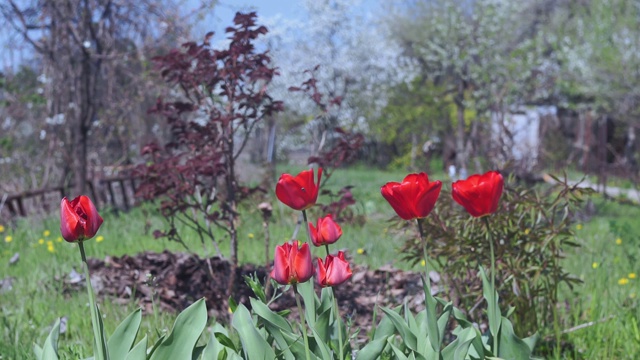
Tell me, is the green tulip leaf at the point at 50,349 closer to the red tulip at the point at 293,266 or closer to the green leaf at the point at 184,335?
the green leaf at the point at 184,335

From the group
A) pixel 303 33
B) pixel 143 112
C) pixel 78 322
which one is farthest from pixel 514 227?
pixel 303 33

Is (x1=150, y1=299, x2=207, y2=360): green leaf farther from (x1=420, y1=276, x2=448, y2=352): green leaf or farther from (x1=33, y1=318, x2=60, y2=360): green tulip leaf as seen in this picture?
(x1=420, y1=276, x2=448, y2=352): green leaf

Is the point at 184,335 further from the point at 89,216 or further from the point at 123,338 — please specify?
the point at 89,216

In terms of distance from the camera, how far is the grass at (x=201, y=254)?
3.03 m

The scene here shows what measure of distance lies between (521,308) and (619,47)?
1621 cm

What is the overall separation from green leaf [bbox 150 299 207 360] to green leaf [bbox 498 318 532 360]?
775 millimetres

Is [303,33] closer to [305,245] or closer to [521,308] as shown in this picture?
[521,308]

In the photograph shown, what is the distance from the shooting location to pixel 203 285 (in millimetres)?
4121

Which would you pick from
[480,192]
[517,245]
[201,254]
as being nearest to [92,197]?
[201,254]

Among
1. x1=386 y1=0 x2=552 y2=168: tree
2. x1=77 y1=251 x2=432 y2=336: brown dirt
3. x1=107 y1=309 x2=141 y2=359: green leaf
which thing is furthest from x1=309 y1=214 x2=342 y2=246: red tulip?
x1=386 y1=0 x2=552 y2=168: tree

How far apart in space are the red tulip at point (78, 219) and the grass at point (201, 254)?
488 mm

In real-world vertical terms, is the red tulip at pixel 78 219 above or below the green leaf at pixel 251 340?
above

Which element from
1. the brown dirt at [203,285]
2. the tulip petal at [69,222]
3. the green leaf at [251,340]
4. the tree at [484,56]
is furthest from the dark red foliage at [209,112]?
the tree at [484,56]

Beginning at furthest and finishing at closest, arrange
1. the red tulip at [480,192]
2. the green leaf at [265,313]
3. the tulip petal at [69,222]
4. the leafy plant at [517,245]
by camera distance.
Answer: the leafy plant at [517,245] → the green leaf at [265,313] → the red tulip at [480,192] → the tulip petal at [69,222]
